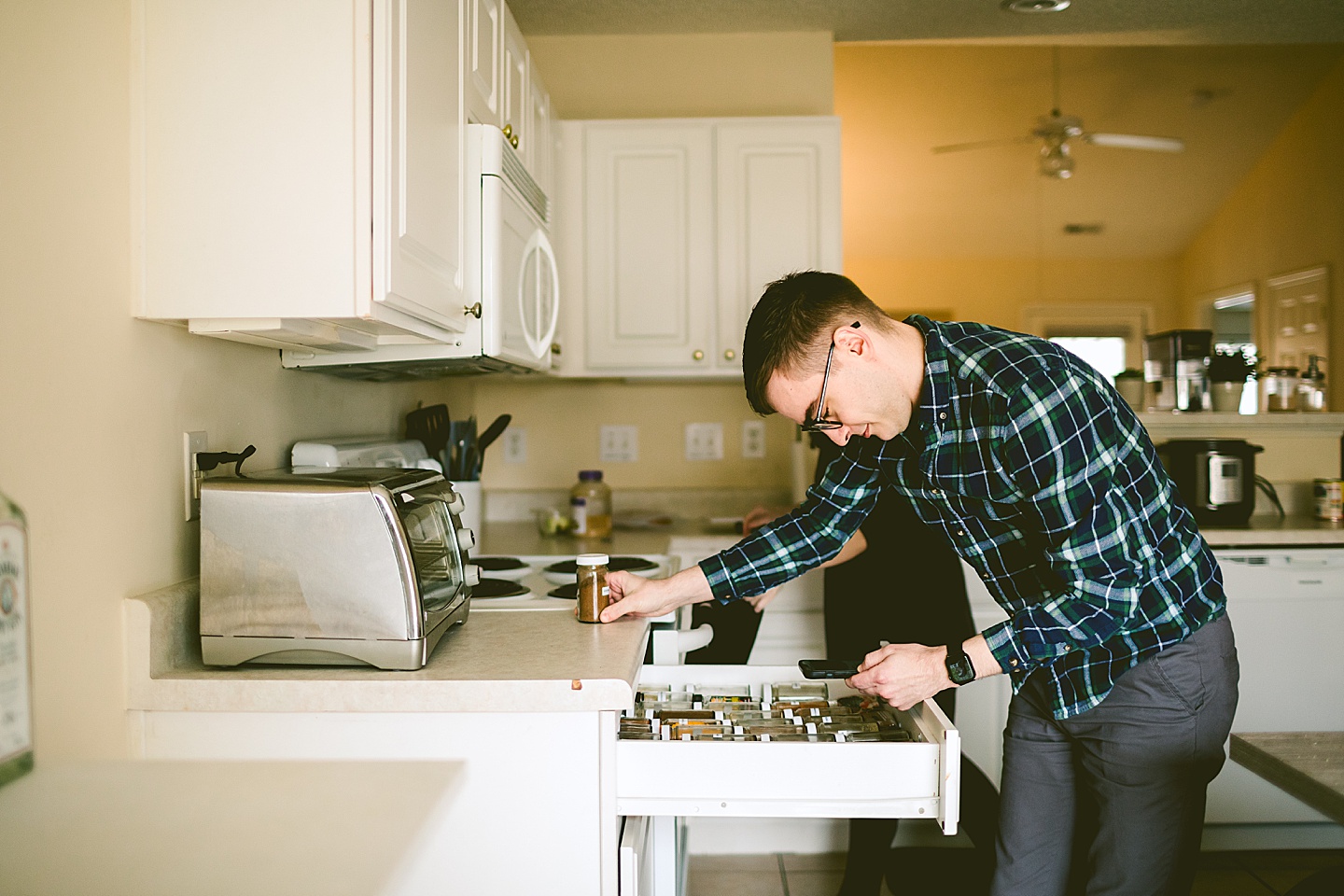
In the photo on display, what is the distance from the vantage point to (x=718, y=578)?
5.17 ft

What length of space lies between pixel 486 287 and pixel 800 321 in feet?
2.26

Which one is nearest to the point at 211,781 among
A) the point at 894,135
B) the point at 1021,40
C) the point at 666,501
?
the point at 666,501

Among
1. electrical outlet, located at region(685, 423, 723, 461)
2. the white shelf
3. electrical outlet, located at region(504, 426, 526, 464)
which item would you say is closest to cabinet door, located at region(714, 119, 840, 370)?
electrical outlet, located at region(685, 423, 723, 461)

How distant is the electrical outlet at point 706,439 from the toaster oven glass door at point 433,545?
5.57 ft

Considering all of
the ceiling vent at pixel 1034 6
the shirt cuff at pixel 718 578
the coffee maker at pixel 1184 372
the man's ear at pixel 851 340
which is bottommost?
the shirt cuff at pixel 718 578

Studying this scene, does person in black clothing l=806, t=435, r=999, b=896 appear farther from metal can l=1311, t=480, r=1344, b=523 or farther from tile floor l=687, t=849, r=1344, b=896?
metal can l=1311, t=480, r=1344, b=523

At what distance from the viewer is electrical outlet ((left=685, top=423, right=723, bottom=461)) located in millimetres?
3174

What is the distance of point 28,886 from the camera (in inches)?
29.8

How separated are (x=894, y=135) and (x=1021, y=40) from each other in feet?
10.3

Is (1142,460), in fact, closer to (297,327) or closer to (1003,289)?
(297,327)

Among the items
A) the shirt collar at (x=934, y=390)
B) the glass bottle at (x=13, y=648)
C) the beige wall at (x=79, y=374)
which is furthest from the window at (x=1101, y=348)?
the glass bottle at (x=13, y=648)

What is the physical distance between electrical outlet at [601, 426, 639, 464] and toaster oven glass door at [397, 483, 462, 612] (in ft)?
5.43

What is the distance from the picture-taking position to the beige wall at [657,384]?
9.82 feet

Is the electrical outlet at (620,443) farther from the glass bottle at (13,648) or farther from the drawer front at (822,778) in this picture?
the glass bottle at (13,648)
